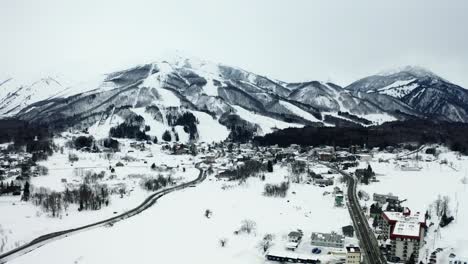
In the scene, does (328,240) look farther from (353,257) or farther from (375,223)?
(375,223)

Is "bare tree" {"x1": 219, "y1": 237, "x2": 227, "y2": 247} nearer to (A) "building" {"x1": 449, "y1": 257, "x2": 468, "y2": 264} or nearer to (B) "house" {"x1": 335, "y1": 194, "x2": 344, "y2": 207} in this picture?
(B) "house" {"x1": 335, "y1": 194, "x2": 344, "y2": 207}

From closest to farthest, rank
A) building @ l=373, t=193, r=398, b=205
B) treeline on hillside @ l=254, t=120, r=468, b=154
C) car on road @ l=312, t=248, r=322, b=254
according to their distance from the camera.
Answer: car on road @ l=312, t=248, r=322, b=254 < building @ l=373, t=193, r=398, b=205 < treeline on hillside @ l=254, t=120, r=468, b=154

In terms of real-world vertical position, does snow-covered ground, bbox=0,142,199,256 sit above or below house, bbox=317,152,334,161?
below

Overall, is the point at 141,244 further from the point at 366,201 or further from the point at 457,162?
the point at 457,162

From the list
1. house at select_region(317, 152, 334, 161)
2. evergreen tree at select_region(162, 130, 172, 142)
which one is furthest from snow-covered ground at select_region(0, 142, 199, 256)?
house at select_region(317, 152, 334, 161)

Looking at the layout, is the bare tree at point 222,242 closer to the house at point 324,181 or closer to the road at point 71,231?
the road at point 71,231

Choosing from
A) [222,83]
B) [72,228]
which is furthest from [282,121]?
[72,228]
